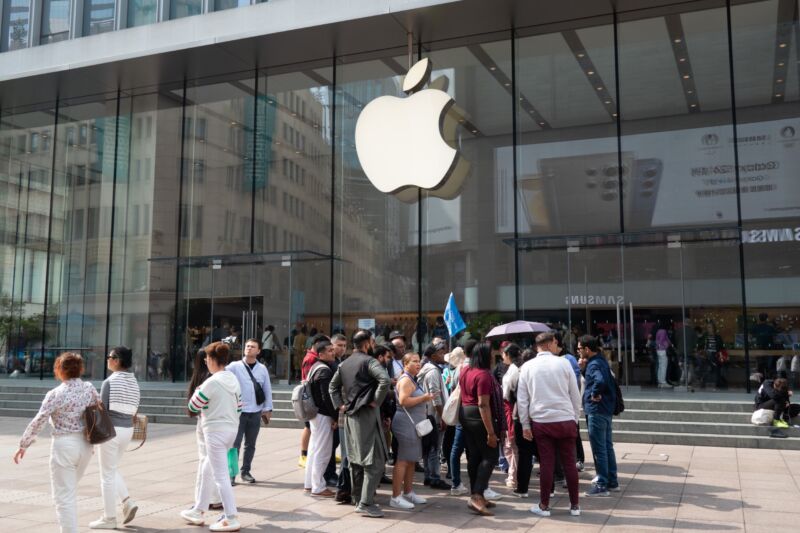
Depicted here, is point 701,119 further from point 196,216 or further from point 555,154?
point 196,216

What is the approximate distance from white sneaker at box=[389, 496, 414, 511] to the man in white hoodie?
4.28ft

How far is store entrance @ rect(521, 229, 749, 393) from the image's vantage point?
16141mm

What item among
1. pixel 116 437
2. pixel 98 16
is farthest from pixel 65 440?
pixel 98 16

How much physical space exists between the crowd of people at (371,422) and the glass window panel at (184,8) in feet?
46.6

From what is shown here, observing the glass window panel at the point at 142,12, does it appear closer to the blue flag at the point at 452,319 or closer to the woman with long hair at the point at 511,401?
the blue flag at the point at 452,319

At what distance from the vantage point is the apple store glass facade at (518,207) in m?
16.6

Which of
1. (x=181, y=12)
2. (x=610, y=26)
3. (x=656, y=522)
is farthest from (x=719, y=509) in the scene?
(x=181, y=12)

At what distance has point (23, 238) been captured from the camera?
23.5 meters

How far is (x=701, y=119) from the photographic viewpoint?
16922 millimetres

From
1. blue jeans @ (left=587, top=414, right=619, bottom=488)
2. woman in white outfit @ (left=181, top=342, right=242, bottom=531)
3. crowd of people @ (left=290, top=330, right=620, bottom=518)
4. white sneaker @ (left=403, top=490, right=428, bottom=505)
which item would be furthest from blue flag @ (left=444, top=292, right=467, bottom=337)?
woman in white outfit @ (left=181, top=342, right=242, bottom=531)

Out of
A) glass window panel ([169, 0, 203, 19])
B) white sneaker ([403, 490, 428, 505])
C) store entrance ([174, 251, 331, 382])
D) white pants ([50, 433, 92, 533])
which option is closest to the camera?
white pants ([50, 433, 92, 533])

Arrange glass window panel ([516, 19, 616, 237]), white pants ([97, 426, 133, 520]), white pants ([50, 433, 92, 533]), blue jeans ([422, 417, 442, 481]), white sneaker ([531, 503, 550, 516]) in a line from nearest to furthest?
white pants ([50, 433, 92, 533])
white pants ([97, 426, 133, 520])
white sneaker ([531, 503, 550, 516])
blue jeans ([422, 417, 442, 481])
glass window panel ([516, 19, 616, 237])

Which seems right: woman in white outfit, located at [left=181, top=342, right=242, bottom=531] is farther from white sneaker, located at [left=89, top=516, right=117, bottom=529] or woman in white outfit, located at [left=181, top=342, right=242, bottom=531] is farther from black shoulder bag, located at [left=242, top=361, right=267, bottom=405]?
black shoulder bag, located at [left=242, top=361, right=267, bottom=405]

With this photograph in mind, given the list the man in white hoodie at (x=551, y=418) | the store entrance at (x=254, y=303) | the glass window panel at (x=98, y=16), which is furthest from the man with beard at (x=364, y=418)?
the glass window panel at (x=98, y=16)
